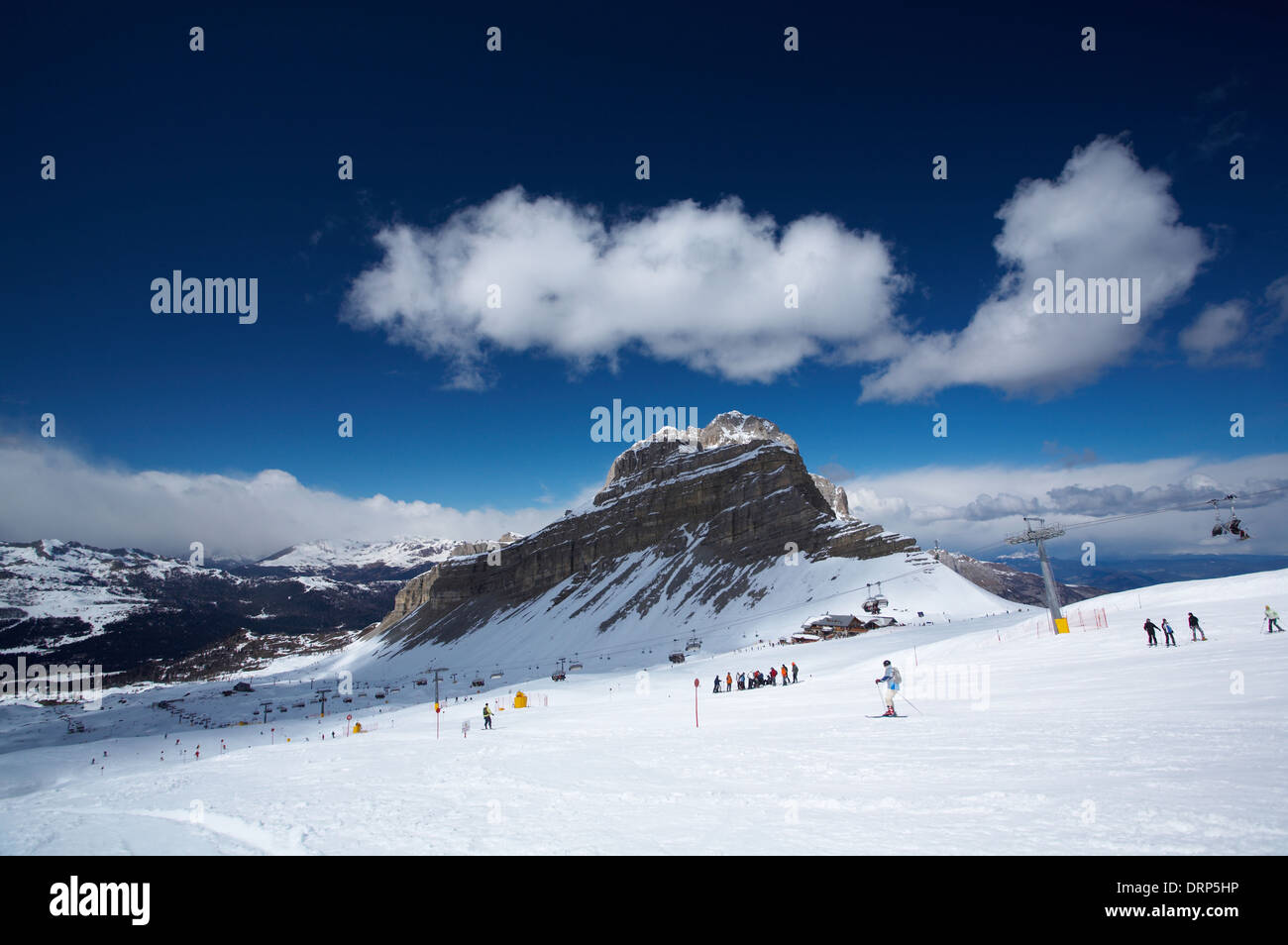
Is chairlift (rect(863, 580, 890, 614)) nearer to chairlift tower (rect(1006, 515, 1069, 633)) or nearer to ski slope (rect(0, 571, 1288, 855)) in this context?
chairlift tower (rect(1006, 515, 1069, 633))

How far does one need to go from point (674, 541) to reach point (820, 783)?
128291mm

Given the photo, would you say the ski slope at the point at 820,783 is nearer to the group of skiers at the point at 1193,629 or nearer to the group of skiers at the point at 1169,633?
the group of skiers at the point at 1193,629

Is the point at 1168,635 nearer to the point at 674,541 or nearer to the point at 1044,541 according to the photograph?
the point at 1044,541

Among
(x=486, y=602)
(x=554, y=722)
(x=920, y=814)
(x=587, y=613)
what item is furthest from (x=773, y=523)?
(x=920, y=814)

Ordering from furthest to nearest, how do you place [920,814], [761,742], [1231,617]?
[1231,617]
[761,742]
[920,814]

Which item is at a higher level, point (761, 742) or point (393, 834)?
point (393, 834)

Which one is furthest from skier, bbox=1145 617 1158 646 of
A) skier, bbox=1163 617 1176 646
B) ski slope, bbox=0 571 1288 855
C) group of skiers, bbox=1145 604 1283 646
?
ski slope, bbox=0 571 1288 855

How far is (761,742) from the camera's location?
14984 mm

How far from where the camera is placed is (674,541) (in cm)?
13775

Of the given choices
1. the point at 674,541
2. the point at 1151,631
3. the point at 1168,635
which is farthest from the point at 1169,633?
Answer: the point at 674,541
